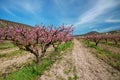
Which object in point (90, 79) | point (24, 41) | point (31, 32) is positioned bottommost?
point (90, 79)

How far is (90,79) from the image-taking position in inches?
464

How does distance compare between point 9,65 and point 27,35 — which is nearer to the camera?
point 27,35

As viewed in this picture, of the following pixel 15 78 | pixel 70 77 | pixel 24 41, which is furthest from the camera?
pixel 24 41

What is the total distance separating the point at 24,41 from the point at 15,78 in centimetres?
383

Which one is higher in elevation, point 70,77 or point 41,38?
point 41,38

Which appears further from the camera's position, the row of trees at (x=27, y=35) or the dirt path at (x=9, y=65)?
the dirt path at (x=9, y=65)

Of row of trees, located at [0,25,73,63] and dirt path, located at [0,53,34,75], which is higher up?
row of trees, located at [0,25,73,63]

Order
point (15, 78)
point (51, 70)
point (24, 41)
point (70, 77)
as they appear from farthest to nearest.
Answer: point (51, 70) → point (24, 41) → point (70, 77) → point (15, 78)

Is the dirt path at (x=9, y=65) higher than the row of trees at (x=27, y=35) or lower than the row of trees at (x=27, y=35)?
lower

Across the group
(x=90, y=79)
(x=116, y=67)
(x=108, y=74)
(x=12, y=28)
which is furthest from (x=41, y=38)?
(x=116, y=67)

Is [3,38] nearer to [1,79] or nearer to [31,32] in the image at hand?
[31,32]

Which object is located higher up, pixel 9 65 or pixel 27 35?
pixel 27 35

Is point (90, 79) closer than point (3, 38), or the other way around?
point (90, 79)

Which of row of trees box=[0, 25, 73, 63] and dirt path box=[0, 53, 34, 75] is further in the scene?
dirt path box=[0, 53, 34, 75]
